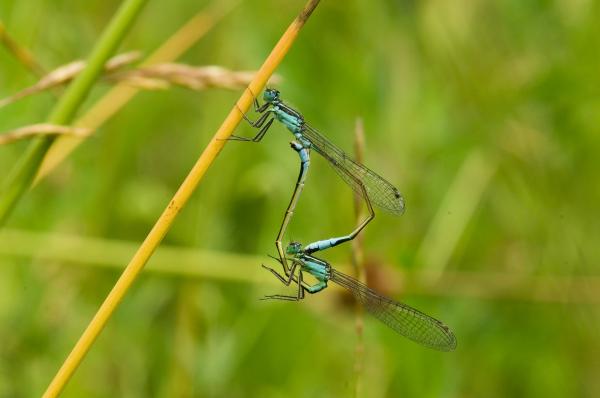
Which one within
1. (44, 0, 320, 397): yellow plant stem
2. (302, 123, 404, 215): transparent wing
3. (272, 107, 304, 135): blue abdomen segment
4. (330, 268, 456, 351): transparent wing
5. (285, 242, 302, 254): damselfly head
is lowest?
(44, 0, 320, 397): yellow plant stem

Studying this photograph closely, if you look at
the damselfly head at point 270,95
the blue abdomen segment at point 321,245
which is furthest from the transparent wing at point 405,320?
the damselfly head at point 270,95

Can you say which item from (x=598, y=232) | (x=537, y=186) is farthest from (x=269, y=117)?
(x=598, y=232)

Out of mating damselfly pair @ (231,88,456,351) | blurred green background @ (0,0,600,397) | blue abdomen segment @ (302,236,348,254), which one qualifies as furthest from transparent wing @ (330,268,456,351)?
blurred green background @ (0,0,600,397)

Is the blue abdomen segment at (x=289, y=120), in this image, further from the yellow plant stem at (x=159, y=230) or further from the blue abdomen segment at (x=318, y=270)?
the yellow plant stem at (x=159, y=230)

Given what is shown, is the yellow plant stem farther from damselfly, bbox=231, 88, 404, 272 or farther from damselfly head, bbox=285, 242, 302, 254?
damselfly head, bbox=285, 242, 302, 254

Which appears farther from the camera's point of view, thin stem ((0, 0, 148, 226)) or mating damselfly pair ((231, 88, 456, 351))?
mating damselfly pair ((231, 88, 456, 351))
